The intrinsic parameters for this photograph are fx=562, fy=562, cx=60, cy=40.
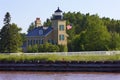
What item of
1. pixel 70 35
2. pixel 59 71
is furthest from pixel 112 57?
pixel 70 35

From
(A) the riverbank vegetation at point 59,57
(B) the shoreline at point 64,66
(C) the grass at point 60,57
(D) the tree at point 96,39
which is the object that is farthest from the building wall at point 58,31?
(B) the shoreline at point 64,66

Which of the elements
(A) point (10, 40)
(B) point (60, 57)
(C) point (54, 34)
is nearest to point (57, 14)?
(C) point (54, 34)

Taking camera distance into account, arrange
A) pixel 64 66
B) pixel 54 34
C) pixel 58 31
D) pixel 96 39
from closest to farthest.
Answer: pixel 64 66, pixel 96 39, pixel 58 31, pixel 54 34

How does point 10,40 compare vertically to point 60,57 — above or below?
above

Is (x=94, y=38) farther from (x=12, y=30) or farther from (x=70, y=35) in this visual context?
(x=70, y=35)

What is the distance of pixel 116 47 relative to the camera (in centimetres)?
10050

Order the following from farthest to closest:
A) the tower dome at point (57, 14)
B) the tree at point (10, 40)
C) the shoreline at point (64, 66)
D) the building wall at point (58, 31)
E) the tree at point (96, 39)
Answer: the tower dome at point (57, 14)
the building wall at point (58, 31)
the tree at point (10, 40)
the tree at point (96, 39)
the shoreline at point (64, 66)

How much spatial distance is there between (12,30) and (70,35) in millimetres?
30092

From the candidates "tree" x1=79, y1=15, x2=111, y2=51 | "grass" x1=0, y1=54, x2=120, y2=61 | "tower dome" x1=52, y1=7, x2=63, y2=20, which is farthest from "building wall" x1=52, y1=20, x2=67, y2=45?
"grass" x1=0, y1=54, x2=120, y2=61

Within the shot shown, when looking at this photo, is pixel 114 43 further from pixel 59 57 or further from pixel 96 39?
pixel 59 57

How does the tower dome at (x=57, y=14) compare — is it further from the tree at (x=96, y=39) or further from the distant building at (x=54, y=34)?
the tree at (x=96, y=39)

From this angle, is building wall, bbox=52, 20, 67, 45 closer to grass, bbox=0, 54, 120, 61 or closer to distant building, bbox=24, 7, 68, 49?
distant building, bbox=24, 7, 68, 49

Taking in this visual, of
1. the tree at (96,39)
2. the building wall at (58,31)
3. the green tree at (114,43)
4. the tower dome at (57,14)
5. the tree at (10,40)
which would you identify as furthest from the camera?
the tower dome at (57,14)

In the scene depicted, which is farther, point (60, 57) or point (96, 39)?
point (96, 39)
